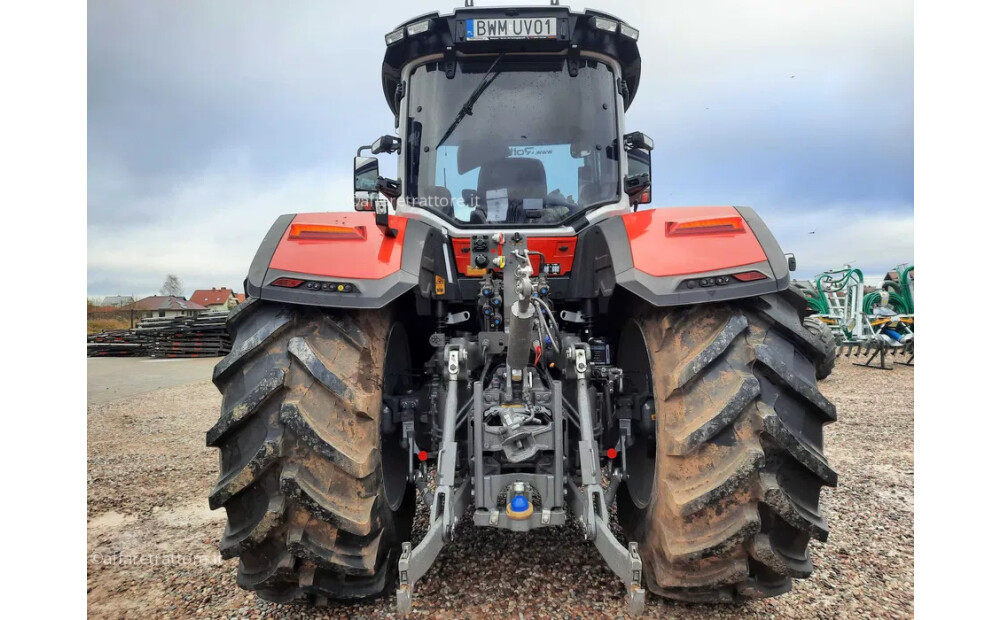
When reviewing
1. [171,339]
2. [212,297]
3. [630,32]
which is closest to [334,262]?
[630,32]

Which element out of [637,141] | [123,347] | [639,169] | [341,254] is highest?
[637,141]

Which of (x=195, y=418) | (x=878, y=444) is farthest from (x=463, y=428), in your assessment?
(x=195, y=418)

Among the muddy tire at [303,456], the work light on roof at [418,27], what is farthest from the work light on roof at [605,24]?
the muddy tire at [303,456]

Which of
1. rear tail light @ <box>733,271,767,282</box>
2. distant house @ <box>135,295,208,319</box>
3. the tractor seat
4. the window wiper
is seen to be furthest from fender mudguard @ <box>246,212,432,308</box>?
distant house @ <box>135,295,208,319</box>

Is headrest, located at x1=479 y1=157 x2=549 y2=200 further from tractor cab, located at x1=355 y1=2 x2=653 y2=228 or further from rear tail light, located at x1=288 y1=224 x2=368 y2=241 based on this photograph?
rear tail light, located at x1=288 y1=224 x2=368 y2=241

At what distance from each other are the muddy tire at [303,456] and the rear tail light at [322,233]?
30 centimetres

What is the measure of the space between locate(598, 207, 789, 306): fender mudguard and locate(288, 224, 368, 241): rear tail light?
107cm

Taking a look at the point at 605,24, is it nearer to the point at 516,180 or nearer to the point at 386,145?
the point at 516,180

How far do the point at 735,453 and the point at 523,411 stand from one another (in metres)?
0.78

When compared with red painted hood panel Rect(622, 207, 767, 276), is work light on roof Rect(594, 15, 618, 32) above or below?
above

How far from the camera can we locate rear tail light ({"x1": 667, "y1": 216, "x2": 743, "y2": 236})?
2.17 meters

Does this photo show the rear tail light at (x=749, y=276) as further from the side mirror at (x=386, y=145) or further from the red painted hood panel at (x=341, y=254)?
the side mirror at (x=386, y=145)

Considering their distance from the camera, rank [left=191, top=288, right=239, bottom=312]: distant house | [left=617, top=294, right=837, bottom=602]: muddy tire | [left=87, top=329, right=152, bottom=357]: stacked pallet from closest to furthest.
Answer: [left=617, top=294, right=837, bottom=602]: muddy tire, [left=87, top=329, right=152, bottom=357]: stacked pallet, [left=191, top=288, right=239, bottom=312]: distant house

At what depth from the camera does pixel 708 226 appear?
85.9 inches
